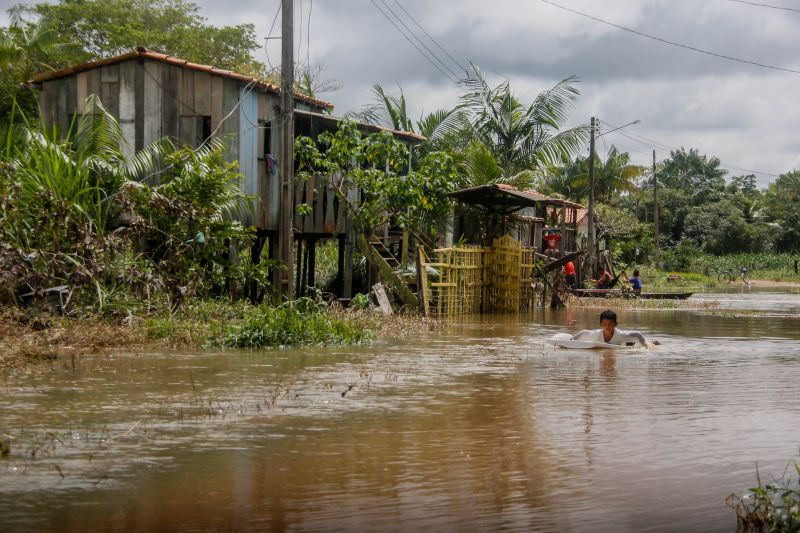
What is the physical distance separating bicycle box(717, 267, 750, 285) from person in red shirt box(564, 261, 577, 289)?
2430 cm

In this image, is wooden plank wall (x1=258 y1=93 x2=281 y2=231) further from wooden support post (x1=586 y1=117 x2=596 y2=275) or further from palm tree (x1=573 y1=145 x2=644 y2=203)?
palm tree (x1=573 y1=145 x2=644 y2=203)

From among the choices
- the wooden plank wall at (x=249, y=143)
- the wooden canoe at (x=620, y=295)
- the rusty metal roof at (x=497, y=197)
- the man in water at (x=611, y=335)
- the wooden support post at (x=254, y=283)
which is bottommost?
the man in water at (x=611, y=335)

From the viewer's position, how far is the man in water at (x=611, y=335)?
14922 millimetres

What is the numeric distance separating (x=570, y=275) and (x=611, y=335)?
1826cm

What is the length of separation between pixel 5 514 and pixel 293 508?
5.12 ft

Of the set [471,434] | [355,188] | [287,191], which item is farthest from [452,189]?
[471,434]

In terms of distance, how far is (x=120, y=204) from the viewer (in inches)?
662

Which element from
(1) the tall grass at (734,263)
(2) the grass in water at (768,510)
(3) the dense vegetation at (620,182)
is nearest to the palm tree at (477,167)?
(3) the dense vegetation at (620,182)

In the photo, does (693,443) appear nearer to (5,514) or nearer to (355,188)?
(5,514)

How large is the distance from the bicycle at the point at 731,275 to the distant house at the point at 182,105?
41008mm

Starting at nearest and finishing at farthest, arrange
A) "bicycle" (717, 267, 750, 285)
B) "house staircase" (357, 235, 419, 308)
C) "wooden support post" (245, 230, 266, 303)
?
"wooden support post" (245, 230, 266, 303)
"house staircase" (357, 235, 419, 308)
"bicycle" (717, 267, 750, 285)

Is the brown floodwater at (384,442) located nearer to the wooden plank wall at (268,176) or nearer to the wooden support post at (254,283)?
the wooden support post at (254,283)

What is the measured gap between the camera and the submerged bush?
1428 cm

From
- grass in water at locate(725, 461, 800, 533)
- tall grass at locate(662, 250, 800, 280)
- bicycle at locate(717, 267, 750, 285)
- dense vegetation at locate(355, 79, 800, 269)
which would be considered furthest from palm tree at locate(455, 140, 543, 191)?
tall grass at locate(662, 250, 800, 280)
